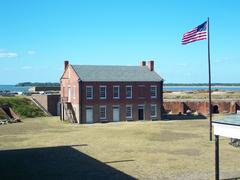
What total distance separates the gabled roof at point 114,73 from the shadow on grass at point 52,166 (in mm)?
24055

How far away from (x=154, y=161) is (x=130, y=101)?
29514mm

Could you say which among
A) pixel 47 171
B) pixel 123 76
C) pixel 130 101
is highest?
pixel 123 76

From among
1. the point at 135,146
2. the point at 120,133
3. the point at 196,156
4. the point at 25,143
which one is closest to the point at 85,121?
the point at 120,133

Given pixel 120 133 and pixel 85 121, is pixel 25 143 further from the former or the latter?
pixel 85 121

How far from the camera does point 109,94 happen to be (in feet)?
171

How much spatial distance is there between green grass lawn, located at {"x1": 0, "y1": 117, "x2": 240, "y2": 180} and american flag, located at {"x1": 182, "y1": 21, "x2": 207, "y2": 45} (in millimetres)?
8273

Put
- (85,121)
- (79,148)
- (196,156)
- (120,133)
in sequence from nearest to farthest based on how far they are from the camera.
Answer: (196,156) < (79,148) < (120,133) < (85,121)

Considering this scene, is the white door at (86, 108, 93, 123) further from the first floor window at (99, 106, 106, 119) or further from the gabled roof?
the gabled roof

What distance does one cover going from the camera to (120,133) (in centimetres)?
3919

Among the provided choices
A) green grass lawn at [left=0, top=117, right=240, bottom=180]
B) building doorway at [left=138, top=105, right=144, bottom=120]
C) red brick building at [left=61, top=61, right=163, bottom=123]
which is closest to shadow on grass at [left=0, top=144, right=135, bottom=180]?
green grass lawn at [left=0, top=117, right=240, bottom=180]

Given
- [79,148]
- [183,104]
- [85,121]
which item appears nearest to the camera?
[79,148]

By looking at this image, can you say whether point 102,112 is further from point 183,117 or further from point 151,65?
point 183,117

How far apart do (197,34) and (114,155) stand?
38.9ft

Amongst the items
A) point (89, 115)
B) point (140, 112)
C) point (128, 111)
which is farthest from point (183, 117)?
point (89, 115)
